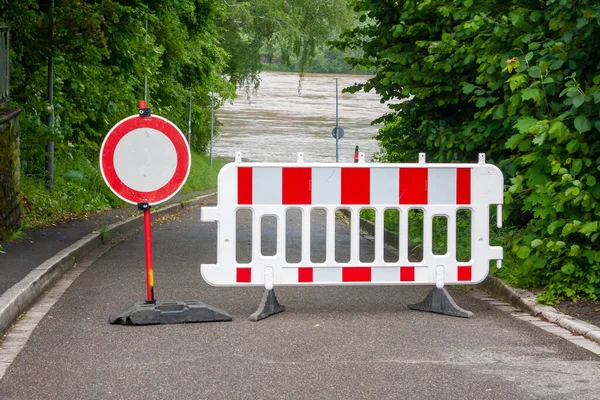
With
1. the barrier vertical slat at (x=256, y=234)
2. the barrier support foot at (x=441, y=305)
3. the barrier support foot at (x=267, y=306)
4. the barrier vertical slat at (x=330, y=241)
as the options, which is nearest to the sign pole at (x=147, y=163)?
the barrier support foot at (x=267, y=306)

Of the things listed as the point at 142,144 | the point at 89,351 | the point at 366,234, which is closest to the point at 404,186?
the point at 142,144

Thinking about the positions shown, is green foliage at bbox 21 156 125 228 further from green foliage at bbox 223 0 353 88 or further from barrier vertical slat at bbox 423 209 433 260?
green foliage at bbox 223 0 353 88

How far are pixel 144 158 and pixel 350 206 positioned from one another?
171 cm

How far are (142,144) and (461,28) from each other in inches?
176

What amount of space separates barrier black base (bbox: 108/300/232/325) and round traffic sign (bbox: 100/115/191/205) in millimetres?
815

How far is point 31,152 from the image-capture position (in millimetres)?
21547

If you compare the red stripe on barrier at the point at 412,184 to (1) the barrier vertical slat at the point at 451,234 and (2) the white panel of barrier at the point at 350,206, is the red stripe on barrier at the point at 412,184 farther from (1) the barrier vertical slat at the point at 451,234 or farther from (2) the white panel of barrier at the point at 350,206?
(1) the barrier vertical slat at the point at 451,234

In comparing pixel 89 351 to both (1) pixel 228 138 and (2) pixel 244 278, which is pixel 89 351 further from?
(1) pixel 228 138

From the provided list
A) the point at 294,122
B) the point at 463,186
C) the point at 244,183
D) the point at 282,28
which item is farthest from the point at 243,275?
the point at 294,122

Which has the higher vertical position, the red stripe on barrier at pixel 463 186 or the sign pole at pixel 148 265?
the red stripe on barrier at pixel 463 186

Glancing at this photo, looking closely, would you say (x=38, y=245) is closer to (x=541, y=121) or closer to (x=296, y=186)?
(x=296, y=186)

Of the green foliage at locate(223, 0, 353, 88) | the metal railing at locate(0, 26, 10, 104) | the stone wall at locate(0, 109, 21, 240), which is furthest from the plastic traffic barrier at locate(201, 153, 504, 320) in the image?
the green foliage at locate(223, 0, 353, 88)

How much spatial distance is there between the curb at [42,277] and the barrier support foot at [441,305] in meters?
3.24

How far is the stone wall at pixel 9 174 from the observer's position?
1340cm
